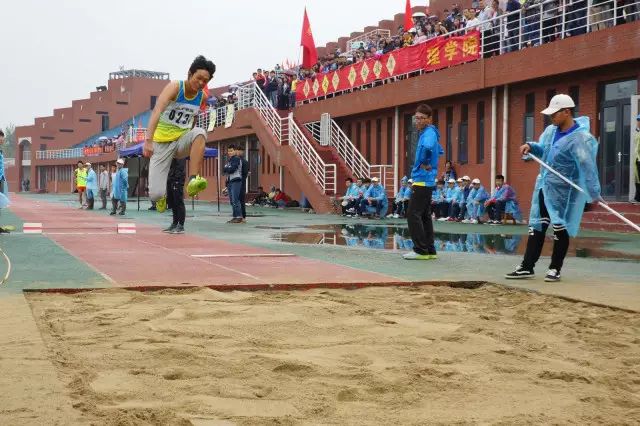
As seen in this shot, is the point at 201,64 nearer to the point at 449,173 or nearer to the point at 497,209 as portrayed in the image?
the point at 497,209

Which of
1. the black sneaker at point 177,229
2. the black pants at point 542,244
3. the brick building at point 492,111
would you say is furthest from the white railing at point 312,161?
the black pants at point 542,244

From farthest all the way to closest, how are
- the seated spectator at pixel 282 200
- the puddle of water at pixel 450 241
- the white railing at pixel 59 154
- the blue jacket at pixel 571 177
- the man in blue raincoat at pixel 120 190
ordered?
the white railing at pixel 59 154
the seated spectator at pixel 282 200
the man in blue raincoat at pixel 120 190
the puddle of water at pixel 450 241
the blue jacket at pixel 571 177

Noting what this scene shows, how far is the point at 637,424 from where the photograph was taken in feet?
11.2

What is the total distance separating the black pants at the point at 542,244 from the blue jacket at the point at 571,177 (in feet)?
0.20

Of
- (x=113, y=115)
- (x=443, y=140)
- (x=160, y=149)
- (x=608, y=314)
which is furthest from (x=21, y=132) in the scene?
(x=608, y=314)

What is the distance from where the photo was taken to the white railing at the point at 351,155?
106 ft

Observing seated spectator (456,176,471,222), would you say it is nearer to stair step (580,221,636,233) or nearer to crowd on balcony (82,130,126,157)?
stair step (580,221,636,233)

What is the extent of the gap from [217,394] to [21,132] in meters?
118

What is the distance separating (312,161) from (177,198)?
18821 millimetres

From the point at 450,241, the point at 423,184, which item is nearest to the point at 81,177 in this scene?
the point at 450,241

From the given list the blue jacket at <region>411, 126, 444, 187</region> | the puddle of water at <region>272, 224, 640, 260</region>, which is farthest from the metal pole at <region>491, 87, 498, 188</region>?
the blue jacket at <region>411, 126, 444, 187</region>

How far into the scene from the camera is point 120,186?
2689cm

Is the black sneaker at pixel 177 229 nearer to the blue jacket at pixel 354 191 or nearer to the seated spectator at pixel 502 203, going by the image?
the seated spectator at pixel 502 203

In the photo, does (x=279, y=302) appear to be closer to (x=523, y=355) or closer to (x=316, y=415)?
(x=523, y=355)
